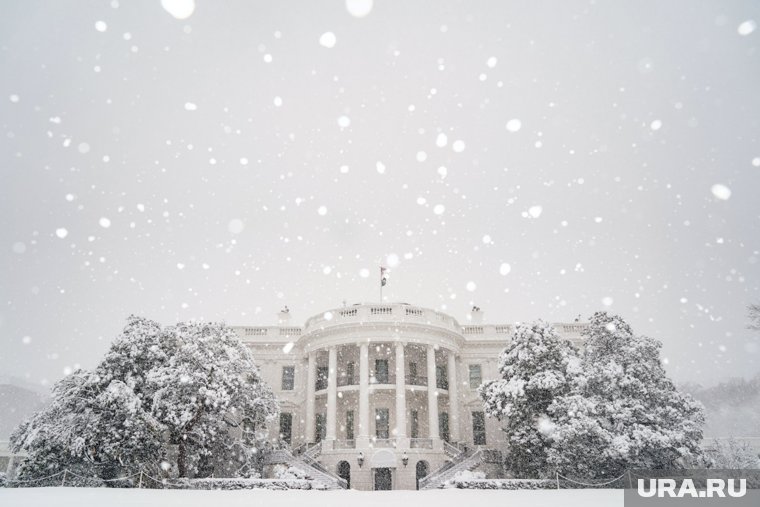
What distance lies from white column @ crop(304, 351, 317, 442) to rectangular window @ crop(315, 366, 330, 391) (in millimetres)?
948

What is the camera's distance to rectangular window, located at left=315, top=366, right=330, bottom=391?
33.0m

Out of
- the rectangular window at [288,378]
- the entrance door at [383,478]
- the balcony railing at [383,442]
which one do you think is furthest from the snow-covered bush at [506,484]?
the rectangular window at [288,378]

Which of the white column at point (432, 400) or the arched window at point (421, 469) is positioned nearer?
the arched window at point (421, 469)

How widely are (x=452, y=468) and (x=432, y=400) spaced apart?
4442 millimetres

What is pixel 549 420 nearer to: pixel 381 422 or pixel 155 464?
pixel 381 422

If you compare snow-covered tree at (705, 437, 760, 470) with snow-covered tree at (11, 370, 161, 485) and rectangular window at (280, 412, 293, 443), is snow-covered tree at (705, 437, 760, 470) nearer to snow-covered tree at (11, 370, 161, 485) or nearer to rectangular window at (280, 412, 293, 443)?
rectangular window at (280, 412, 293, 443)

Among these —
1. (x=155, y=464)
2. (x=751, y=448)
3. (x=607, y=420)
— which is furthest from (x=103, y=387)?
(x=751, y=448)

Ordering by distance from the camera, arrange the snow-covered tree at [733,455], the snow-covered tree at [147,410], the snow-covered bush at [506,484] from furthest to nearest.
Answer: the snow-covered tree at [733,455] → the snow-covered tree at [147,410] → the snow-covered bush at [506,484]

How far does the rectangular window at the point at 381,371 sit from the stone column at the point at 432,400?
3.86 metres

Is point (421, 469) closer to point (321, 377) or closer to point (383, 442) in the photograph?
point (383, 442)

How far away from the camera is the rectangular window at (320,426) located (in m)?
31.9

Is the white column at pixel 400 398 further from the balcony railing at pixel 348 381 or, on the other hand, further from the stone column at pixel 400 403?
the balcony railing at pixel 348 381

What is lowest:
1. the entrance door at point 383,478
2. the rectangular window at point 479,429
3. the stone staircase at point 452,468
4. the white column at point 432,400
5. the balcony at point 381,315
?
the entrance door at point 383,478

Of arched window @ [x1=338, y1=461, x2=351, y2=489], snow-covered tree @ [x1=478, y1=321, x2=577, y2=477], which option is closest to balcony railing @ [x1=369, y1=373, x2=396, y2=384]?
arched window @ [x1=338, y1=461, x2=351, y2=489]
